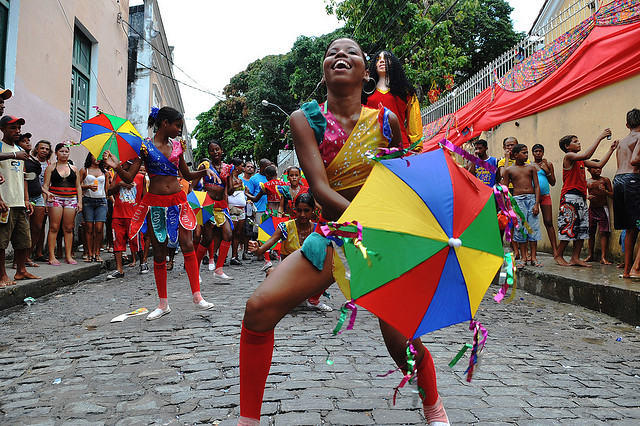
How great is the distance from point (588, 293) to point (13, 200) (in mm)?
6778

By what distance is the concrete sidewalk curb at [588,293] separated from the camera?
5051mm

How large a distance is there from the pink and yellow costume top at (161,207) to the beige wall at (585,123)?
6.44 meters

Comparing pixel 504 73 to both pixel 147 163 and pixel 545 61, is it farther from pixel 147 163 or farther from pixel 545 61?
pixel 147 163

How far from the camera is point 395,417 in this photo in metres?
2.55

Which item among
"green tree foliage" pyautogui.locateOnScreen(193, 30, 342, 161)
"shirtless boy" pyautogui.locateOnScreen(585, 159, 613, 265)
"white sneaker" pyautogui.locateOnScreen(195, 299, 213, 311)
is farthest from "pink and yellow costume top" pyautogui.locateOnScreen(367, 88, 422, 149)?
"green tree foliage" pyautogui.locateOnScreen(193, 30, 342, 161)

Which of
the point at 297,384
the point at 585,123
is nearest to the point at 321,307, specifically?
the point at 297,384

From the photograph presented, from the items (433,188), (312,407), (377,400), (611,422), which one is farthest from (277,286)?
(611,422)

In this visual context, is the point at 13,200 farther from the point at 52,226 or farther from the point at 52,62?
the point at 52,62

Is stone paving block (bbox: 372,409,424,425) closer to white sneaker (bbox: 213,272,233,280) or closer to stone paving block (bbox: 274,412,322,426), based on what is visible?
stone paving block (bbox: 274,412,322,426)

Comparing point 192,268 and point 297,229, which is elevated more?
point 297,229

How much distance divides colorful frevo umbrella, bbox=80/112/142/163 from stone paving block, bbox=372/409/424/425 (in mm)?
3827

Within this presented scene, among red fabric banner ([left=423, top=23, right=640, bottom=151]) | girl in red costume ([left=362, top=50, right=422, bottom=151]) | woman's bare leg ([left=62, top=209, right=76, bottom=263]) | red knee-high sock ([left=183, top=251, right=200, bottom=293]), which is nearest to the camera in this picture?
girl in red costume ([left=362, top=50, right=422, bottom=151])

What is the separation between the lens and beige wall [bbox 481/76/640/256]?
770cm

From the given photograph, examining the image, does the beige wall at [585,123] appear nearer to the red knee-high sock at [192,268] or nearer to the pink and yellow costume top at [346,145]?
the red knee-high sock at [192,268]
